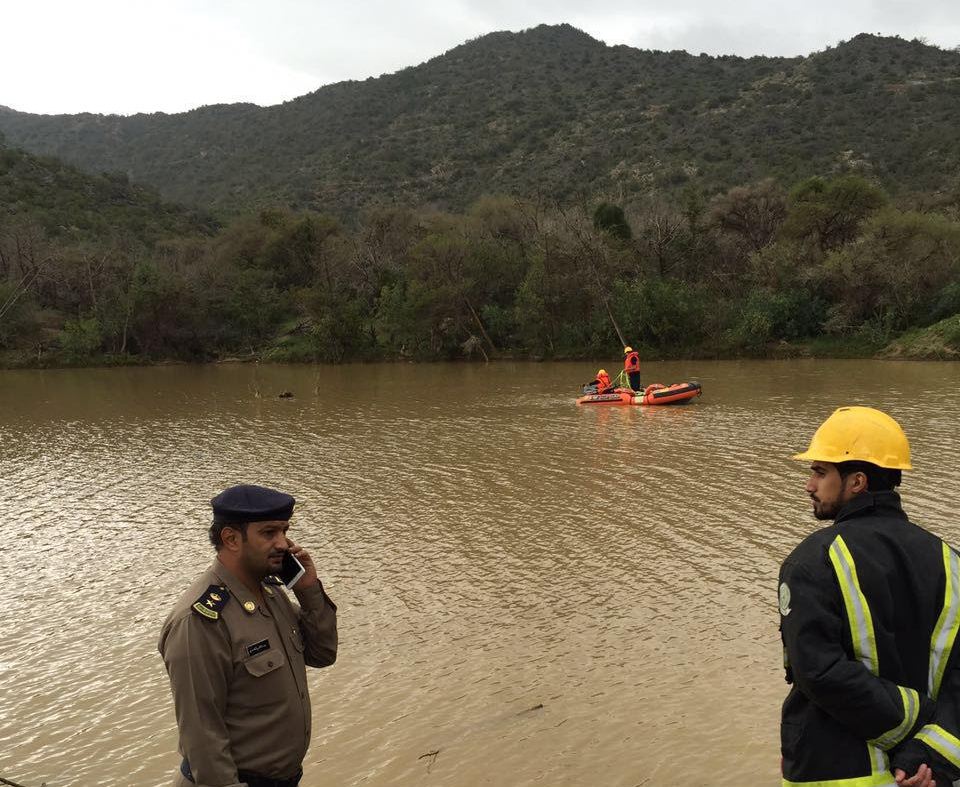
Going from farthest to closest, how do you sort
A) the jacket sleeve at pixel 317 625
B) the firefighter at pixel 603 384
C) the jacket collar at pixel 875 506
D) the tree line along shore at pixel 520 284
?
the tree line along shore at pixel 520 284
the firefighter at pixel 603 384
the jacket sleeve at pixel 317 625
the jacket collar at pixel 875 506

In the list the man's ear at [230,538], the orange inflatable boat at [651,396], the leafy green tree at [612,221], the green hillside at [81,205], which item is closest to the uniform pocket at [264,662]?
the man's ear at [230,538]

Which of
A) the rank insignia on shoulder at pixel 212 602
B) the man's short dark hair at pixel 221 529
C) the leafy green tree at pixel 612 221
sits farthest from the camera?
the leafy green tree at pixel 612 221

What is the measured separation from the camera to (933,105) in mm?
61844

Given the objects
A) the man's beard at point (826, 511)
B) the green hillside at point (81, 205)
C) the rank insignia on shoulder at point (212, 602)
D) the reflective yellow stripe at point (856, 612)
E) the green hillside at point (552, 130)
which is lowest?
the rank insignia on shoulder at point (212, 602)

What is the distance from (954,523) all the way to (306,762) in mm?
8227

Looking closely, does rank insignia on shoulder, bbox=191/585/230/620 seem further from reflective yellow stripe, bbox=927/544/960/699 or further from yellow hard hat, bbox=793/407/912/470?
reflective yellow stripe, bbox=927/544/960/699

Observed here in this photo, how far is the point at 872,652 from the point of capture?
6.78ft

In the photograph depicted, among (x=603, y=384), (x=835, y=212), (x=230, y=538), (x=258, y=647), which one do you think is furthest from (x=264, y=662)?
(x=835, y=212)

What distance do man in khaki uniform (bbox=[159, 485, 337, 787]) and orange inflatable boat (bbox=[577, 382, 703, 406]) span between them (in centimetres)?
1851

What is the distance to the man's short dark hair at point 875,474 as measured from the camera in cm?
224

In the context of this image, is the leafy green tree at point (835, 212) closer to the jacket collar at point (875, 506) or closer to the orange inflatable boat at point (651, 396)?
the orange inflatable boat at point (651, 396)

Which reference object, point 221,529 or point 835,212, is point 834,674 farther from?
point 835,212

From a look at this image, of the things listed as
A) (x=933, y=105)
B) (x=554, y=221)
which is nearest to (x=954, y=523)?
(x=554, y=221)

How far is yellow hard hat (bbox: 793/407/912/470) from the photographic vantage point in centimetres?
224
